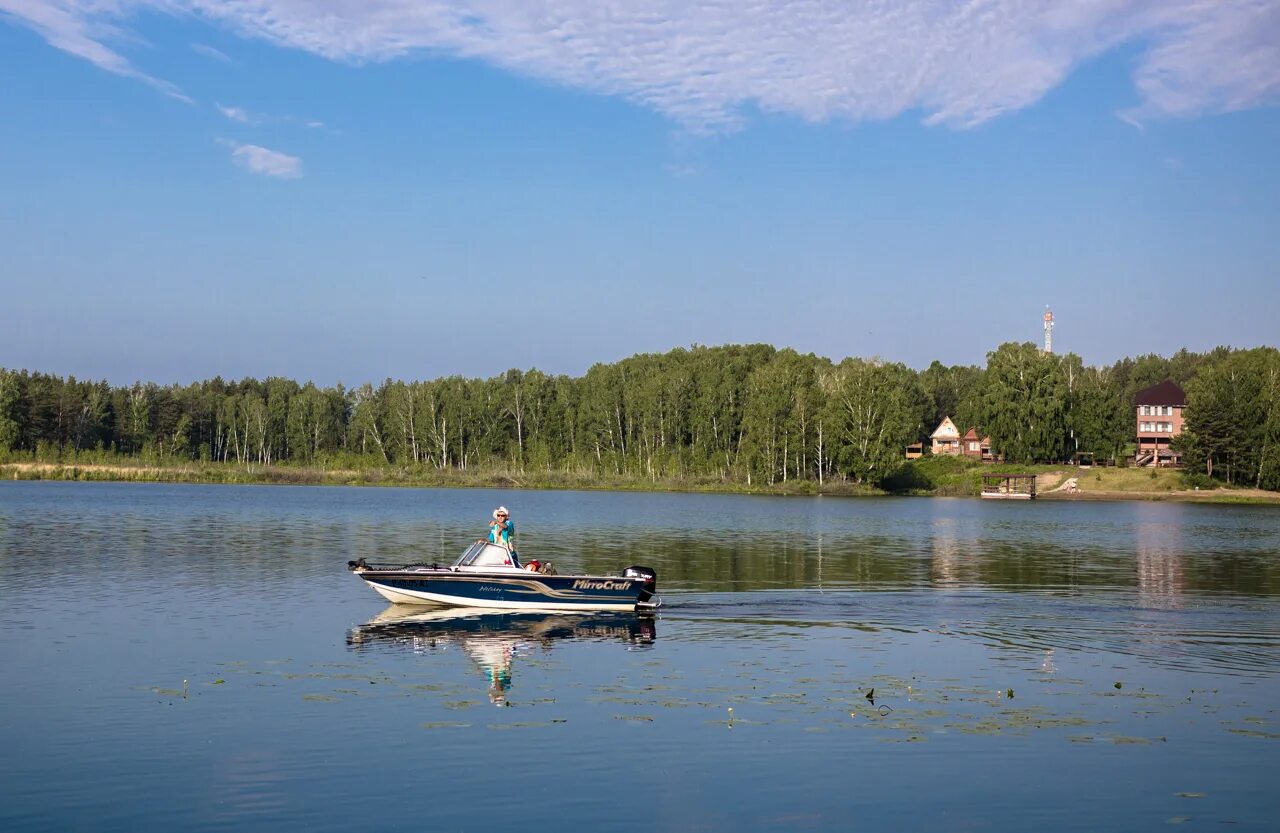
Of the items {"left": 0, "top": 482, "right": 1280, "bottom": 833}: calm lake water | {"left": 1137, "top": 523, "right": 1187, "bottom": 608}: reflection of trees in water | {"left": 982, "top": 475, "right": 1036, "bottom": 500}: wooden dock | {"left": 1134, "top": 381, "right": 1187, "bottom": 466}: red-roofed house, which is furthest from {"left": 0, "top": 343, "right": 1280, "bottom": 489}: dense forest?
{"left": 0, "top": 482, "right": 1280, "bottom": 833}: calm lake water

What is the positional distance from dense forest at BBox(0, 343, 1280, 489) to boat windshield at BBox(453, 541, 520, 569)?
329 ft

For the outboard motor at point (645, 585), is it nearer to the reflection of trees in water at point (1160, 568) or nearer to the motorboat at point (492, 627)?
the motorboat at point (492, 627)

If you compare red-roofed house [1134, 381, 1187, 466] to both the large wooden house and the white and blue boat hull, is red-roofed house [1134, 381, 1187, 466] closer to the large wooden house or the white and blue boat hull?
the large wooden house

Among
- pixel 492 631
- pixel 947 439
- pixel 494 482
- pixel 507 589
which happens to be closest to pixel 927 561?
pixel 507 589

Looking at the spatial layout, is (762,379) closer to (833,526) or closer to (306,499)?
(306,499)

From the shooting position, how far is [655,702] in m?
20.0

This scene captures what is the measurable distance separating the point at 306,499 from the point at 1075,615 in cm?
8084

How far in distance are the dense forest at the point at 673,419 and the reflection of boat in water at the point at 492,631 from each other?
100654mm

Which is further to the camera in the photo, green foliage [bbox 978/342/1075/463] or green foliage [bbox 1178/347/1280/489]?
green foliage [bbox 978/342/1075/463]

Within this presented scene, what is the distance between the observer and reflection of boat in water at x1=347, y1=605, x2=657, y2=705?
25.4m

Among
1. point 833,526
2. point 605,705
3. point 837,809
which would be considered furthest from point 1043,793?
point 833,526

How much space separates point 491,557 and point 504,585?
0.89 metres

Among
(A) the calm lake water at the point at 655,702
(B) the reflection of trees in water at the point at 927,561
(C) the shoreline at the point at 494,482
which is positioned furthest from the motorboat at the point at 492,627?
(C) the shoreline at the point at 494,482

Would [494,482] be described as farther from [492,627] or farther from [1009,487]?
[492,627]
